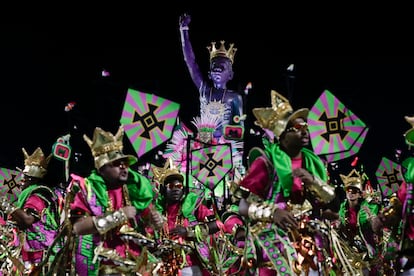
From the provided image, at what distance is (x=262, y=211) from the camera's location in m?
4.94

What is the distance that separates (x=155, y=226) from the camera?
18.2 ft

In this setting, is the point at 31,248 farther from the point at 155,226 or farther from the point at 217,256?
the point at 155,226

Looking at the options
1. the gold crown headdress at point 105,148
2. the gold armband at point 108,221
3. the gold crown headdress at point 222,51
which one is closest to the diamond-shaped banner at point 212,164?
the gold crown headdress at point 105,148

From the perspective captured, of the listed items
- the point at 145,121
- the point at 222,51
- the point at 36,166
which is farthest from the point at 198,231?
the point at 222,51

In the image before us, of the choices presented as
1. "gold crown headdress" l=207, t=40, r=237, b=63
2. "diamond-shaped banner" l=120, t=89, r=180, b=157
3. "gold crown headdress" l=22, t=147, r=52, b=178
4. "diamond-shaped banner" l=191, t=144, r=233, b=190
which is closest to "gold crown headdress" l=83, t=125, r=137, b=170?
"diamond-shaped banner" l=120, t=89, r=180, b=157

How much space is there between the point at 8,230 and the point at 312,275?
6380 millimetres

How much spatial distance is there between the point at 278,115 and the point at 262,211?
87 cm

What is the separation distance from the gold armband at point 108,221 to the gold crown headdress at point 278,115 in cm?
142

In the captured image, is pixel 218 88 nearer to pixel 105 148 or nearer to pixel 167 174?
pixel 167 174

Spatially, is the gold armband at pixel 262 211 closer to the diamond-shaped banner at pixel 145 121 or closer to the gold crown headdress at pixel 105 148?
the gold crown headdress at pixel 105 148

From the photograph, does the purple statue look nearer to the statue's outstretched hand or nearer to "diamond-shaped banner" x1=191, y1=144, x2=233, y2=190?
the statue's outstretched hand

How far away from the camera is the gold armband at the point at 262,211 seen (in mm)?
4887

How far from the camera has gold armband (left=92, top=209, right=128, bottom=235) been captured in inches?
200

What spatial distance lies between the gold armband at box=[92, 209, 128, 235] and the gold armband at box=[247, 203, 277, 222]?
1021 mm
